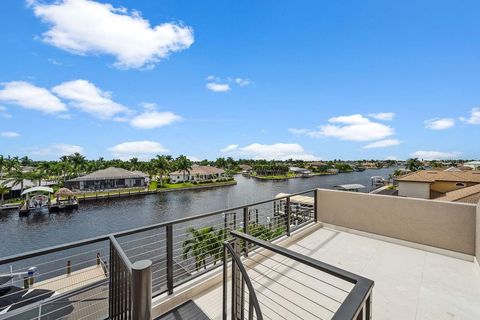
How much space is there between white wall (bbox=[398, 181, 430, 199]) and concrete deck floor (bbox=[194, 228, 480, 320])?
14645 millimetres

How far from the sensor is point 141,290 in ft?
3.91

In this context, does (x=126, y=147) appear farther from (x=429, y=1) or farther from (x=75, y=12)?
(x=429, y=1)

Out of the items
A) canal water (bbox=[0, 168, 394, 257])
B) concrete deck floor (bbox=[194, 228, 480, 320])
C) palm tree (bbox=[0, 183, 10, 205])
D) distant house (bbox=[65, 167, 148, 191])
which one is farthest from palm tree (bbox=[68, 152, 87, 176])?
concrete deck floor (bbox=[194, 228, 480, 320])

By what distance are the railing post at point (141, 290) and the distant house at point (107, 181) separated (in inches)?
1645

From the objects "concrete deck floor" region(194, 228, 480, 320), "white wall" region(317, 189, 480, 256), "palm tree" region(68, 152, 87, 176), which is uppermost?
"palm tree" region(68, 152, 87, 176)

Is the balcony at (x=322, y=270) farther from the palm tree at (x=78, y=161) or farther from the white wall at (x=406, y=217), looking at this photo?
the palm tree at (x=78, y=161)

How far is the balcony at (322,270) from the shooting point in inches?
56.5

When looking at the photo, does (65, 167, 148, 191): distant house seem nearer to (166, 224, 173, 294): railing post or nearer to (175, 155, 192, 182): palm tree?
(175, 155, 192, 182): palm tree

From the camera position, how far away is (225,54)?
37.9 feet

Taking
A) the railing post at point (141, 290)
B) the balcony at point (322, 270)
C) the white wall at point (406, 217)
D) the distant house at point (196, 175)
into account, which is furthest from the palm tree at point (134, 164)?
the railing post at point (141, 290)

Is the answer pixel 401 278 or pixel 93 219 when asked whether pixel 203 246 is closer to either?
pixel 401 278

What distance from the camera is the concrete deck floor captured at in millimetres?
2426

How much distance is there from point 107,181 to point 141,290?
4270 centimetres

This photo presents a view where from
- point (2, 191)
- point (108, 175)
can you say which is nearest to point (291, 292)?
point (2, 191)
